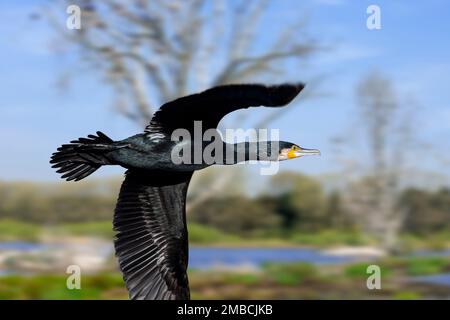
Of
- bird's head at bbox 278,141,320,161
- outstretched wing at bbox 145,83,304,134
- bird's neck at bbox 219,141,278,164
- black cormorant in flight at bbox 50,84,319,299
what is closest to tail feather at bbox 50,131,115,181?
black cormorant in flight at bbox 50,84,319,299

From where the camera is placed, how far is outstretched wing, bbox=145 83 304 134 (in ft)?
5.98

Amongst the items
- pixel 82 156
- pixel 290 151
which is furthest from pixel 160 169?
pixel 290 151

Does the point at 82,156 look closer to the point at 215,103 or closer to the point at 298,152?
the point at 215,103

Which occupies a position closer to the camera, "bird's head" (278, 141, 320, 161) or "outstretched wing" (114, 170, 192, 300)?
"bird's head" (278, 141, 320, 161)

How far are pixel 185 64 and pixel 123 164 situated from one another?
3859 mm

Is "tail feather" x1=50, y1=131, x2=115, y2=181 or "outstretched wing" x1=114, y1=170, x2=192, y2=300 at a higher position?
"tail feather" x1=50, y1=131, x2=115, y2=181

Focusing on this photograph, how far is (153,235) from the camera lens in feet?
8.84

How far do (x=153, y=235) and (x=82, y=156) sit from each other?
468 mm

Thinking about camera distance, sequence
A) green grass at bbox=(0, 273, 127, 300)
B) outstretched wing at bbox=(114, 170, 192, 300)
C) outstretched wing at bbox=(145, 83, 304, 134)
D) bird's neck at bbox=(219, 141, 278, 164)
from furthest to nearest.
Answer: green grass at bbox=(0, 273, 127, 300)
outstretched wing at bbox=(114, 170, 192, 300)
bird's neck at bbox=(219, 141, 278, 164)
outstretched wing at bbox=(145, 83, 304, 134)

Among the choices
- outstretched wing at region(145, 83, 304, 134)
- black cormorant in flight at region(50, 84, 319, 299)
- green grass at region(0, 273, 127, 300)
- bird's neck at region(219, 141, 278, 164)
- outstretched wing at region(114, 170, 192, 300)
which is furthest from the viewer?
green grass at region(0, 273, 127, 300)

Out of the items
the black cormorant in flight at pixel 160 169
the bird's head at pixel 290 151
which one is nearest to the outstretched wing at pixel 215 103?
the black cormorant in flight at pixel 160 169

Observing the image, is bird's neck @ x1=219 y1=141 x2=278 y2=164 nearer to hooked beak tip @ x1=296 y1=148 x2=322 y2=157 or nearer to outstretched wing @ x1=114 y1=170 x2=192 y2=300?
hooked beak tip @ x1=296 y1=148 x2=322 y2=157

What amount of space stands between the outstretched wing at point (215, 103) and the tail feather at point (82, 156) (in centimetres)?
17

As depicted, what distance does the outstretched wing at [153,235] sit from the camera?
8.64ft
